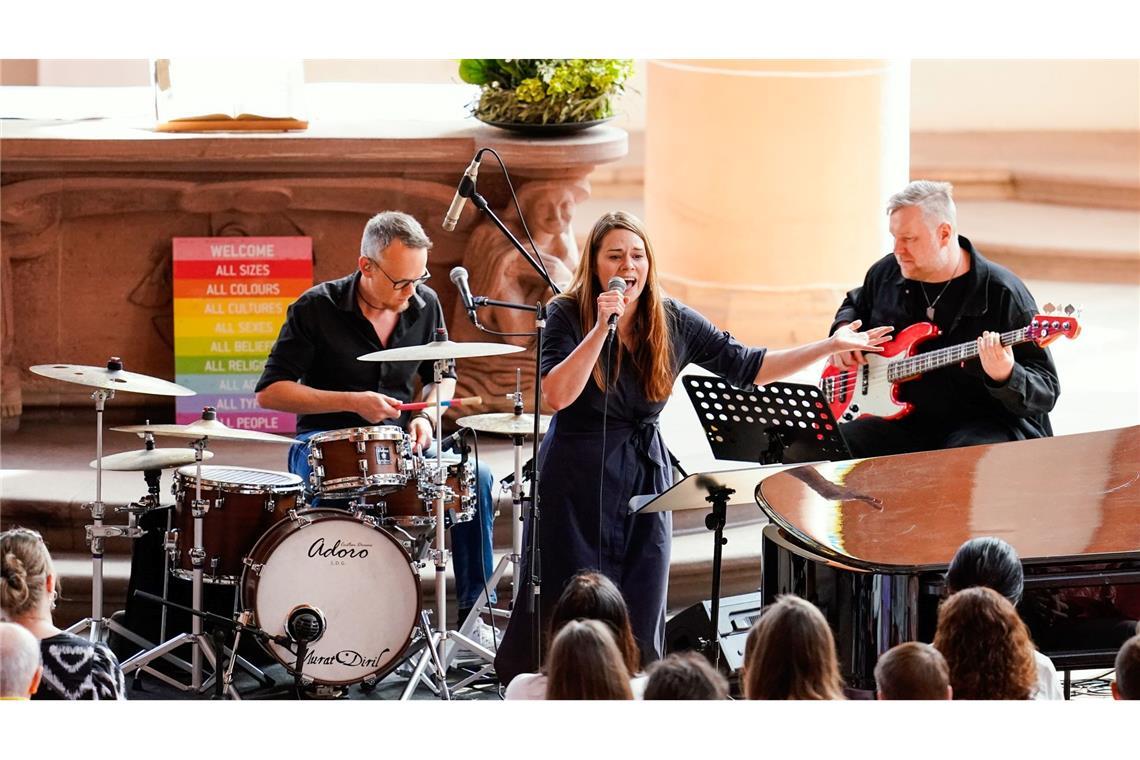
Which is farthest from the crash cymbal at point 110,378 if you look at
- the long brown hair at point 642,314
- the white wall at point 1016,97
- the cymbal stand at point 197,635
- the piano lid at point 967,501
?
the white wall at point 1016,97

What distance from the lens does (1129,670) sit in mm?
4020

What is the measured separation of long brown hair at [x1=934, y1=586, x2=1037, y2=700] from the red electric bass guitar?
198cm

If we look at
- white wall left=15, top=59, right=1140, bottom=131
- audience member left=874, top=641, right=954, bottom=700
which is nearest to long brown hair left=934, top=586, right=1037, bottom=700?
audience member left=874, top=641, right=954, bottom=700

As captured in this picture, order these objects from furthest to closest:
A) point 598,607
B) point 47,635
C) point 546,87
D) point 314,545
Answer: point 546,87 < point 314,545 < point 47,635 < point 598,607

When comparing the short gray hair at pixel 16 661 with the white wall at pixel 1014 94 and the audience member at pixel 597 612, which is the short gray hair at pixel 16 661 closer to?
the audience member at pixel 597 612

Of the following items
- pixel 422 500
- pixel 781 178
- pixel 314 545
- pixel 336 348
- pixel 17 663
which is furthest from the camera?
pixel 781 178

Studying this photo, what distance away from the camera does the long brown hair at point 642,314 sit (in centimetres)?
549

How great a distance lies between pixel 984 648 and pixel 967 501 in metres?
1.37

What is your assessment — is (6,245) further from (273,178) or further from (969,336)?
(969,336)

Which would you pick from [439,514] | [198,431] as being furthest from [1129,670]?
[198,431]

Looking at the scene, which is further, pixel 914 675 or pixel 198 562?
pixel 198 562

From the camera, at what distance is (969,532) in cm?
515

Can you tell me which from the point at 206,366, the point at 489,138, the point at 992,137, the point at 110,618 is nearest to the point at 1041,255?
the point at 992,137

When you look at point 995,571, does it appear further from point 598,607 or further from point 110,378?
point 110,378
